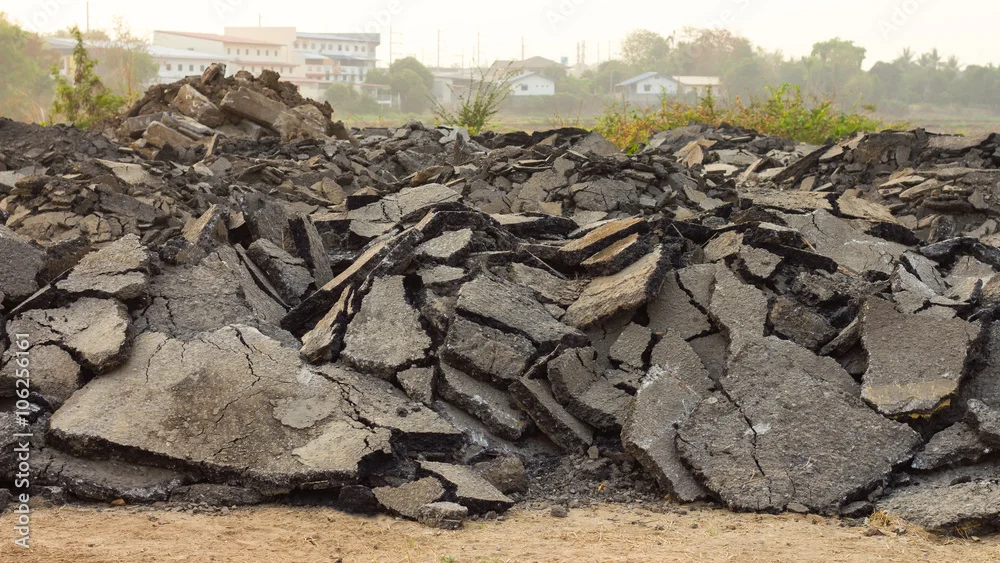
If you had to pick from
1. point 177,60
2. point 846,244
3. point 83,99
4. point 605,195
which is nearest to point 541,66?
point 177,60

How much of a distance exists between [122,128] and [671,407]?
13.3 m

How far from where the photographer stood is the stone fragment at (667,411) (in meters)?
3.91


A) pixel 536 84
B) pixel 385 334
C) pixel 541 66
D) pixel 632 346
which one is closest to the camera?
pixel 385 334

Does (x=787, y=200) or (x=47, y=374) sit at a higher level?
(x=787, y=200)

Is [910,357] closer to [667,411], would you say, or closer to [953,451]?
[953,451]

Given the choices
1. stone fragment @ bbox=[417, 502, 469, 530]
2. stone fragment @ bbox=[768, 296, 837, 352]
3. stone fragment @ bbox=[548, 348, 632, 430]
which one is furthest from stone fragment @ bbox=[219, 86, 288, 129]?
stone fragment @ bbox=[417, 502, 469, 530]

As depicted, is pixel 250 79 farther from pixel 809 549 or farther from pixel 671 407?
pixel 809 549

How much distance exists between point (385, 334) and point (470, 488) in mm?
1253

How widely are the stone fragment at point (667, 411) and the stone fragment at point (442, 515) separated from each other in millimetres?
990

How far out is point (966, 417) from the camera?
393 cm

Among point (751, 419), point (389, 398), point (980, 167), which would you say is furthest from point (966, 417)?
point (980, 167)

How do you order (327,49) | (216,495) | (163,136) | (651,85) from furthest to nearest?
(327,49)
(651,85)
(163,136)
(216,495)

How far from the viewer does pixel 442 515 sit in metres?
3.48

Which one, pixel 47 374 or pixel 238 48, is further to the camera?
pixel 238 48
